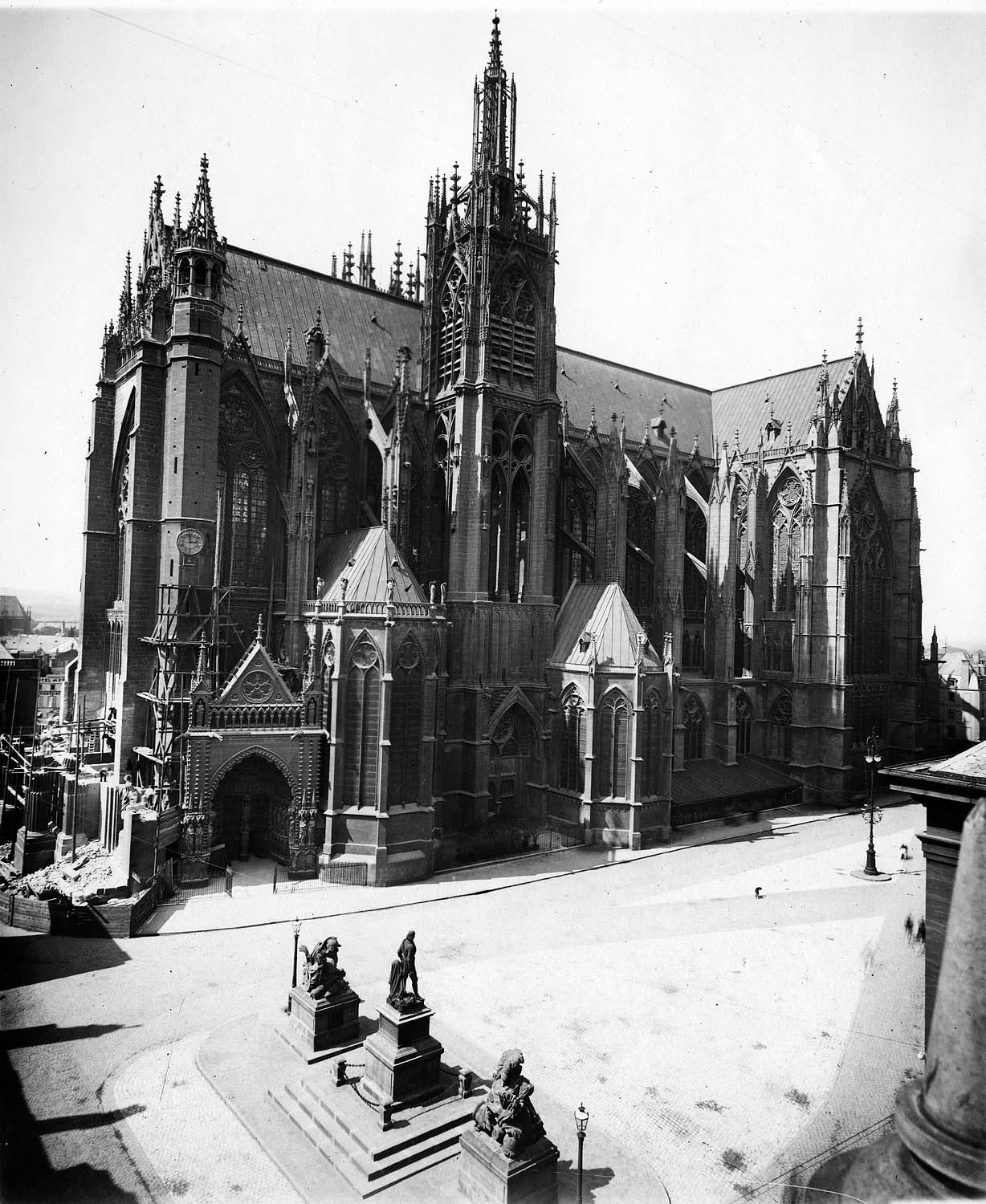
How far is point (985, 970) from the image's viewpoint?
133 inches

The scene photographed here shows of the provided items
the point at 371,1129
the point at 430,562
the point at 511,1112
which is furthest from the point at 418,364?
the point at 511,1112

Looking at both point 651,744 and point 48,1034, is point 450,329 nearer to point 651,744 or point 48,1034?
point 651,744

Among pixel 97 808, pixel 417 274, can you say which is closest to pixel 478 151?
pixel 417 274

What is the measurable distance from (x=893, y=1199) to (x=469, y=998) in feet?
58.9

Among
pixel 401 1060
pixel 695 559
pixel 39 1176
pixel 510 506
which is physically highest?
pixel 510 506

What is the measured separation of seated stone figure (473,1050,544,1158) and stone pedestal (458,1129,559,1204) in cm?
12

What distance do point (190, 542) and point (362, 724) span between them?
957cm

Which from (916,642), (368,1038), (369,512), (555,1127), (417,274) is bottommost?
(555,1127)

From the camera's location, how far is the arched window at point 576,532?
4103 centimetres

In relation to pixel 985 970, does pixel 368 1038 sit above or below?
below

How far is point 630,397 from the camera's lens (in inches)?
2116

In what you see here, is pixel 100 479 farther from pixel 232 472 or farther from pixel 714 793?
pixel 714 793

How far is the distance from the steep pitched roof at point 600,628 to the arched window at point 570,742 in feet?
6.18

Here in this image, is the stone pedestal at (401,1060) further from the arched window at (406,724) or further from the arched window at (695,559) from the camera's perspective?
the arched window at (695,559)
